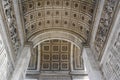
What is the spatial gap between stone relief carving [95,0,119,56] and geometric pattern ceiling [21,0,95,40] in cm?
147

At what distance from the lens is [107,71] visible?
901 centimetres

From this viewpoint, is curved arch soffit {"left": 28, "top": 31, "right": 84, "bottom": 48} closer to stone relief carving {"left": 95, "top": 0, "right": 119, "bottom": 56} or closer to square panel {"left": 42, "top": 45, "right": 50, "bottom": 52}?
stone relief carving {"left": 95, "top": 0, "right": 119, "bottom": 56}

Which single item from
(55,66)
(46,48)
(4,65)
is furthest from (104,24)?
(55,66)

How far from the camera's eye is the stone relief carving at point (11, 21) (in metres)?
8.72

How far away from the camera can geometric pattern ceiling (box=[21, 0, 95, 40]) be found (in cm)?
1146

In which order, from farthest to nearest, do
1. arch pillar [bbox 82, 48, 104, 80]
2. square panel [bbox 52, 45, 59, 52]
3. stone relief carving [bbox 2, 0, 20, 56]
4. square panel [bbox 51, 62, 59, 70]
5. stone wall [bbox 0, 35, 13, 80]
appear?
square panel [bbox 51, 62, 59, 70]
square panel [bbox 52, 45, 59, 52]
arch pillar [bbox 82, 48, 104, 80]
stone relief carving [bbox 2, 0, 20, 56]
stone wall [bbox 0, 35, 13, 80]

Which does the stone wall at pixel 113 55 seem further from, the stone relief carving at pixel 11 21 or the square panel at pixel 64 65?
the square panel at pixel 64 65

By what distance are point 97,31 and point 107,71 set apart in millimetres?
2724

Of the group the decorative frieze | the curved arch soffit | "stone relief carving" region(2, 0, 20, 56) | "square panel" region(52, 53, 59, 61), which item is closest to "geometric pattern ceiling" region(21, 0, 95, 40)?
the curved arch soffit

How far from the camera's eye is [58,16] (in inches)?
498

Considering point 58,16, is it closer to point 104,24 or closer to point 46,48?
point 104,24

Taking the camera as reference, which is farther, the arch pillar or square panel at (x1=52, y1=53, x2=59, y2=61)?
square panel at (x1=52, y1=53, x2=59, y2=61)

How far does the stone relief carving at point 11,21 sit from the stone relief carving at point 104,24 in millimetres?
5117

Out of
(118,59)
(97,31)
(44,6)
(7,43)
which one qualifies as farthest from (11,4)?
(118,59)
